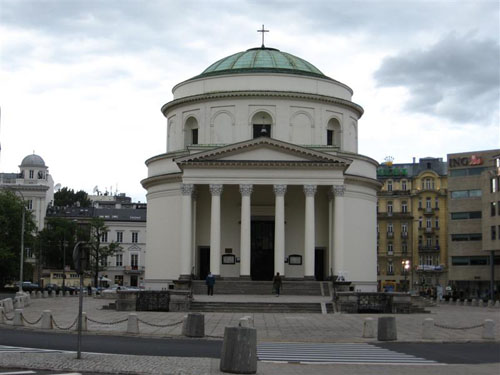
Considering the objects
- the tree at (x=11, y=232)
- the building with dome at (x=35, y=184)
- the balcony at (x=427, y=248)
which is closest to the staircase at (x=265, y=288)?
the tree at (x=11, y=232)

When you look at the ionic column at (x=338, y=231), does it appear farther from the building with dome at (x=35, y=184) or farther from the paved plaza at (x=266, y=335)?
the building with dome at (x=35, y=184)

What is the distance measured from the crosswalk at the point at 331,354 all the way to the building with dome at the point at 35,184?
105m

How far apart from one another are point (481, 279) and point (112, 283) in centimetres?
5885

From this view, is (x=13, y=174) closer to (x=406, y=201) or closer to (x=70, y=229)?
(x=70, y=229)

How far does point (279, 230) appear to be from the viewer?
57812mm

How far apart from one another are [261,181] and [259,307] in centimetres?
1488

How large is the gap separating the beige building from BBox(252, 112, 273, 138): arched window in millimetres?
33938

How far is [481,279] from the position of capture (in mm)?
92250

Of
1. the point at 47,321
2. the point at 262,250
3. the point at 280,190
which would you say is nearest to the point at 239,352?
the point at 47,321

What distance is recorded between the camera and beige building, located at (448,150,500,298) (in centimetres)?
9244

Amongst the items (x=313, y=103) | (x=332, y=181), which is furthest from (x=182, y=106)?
(x=332, y=181)

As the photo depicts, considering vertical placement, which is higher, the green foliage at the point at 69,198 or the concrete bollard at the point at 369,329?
the green foliage at the point at 69,198

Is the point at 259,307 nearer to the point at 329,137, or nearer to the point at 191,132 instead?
the point at 329,137

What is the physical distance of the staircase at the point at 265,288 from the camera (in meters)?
54.8
